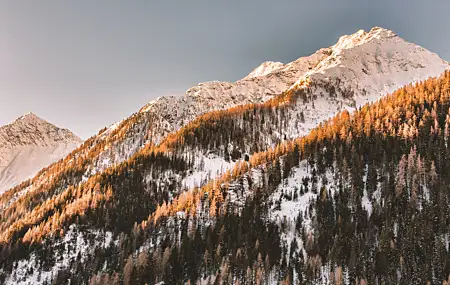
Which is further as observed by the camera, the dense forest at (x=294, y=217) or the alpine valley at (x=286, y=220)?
the alpine valley at (x=286, y=220)

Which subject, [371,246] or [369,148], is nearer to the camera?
[371,246]

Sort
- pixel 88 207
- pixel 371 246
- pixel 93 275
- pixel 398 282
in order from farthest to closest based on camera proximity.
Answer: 1. pixel 88 207
2. pixel 93 275
3. pixel 371 246
4. pixel 398 282

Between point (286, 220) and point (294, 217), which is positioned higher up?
point (294, 217)

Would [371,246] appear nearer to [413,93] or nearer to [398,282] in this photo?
[398,282]

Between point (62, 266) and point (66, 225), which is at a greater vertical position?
point (66, 225)

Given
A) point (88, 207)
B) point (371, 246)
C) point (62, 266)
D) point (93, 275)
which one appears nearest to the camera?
point (371, 246)

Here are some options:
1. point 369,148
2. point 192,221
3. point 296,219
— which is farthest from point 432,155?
point 192,221

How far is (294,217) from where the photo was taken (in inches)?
5349

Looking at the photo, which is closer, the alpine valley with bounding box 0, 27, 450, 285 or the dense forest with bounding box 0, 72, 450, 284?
the dense forest with bounding box 0, 72, 450, 284

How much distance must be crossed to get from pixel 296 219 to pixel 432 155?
5642 centimetres

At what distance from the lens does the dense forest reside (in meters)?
115

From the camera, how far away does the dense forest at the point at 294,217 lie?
11506 cm

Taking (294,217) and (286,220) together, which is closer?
(286,220)

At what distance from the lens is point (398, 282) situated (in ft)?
346
